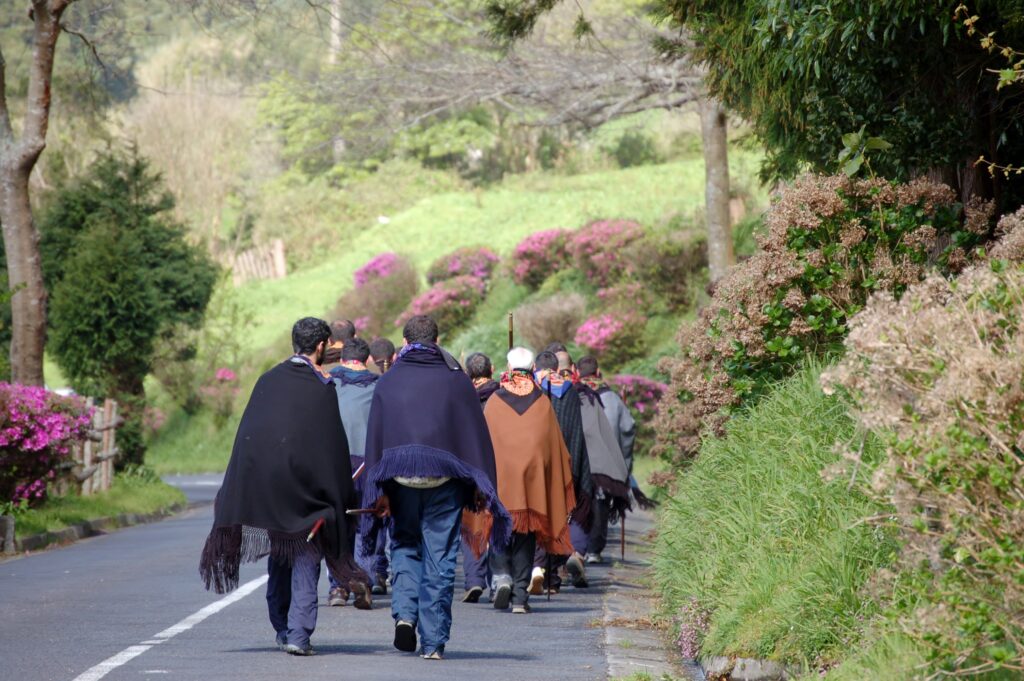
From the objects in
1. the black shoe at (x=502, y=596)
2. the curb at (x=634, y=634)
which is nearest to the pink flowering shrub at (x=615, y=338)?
the curb at (x=634, y=634)

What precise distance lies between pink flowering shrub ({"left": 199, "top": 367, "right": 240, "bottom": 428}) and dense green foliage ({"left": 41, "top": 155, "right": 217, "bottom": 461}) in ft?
39.0

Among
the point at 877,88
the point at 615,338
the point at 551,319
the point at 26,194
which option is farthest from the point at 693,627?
the point at 551,319

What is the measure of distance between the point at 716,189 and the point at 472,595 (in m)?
12.9

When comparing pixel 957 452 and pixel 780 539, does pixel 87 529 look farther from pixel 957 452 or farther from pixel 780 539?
pixel 957 452

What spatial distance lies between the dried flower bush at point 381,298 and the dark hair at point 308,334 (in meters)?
34.8

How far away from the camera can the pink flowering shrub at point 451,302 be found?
4116 centimetres

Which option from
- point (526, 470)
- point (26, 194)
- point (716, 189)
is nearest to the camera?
point (526, 470)

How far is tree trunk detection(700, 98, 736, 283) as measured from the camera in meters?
23.8

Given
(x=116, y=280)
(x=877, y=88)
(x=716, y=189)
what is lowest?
(x=116, y=280)

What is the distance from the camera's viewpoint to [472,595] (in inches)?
502

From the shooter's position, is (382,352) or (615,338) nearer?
(382,352)

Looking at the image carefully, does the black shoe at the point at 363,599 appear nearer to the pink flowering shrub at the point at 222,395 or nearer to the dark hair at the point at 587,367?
the dark hair at the point at 587,367

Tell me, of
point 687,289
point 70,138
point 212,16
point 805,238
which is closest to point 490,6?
point 805,238

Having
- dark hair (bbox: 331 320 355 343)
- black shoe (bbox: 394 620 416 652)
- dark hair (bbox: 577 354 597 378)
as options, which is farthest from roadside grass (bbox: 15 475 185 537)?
black shoe (bbox: 394 620 416 652)
